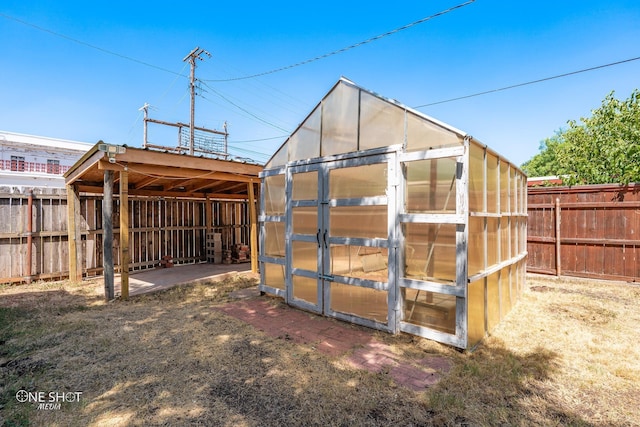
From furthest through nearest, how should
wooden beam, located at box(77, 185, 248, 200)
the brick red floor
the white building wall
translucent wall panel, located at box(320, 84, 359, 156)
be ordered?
the white building wall → wooden beam, located at box(77, 185, 248, 200) → translucent wall panel, located at box(320, 84, 359, 156) → the brick red floor

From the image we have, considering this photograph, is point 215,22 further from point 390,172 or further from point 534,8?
point 390,172

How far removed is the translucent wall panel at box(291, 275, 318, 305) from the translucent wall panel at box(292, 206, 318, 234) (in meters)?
0.80

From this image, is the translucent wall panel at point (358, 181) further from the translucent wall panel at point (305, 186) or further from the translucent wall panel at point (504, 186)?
the translucent wall panel at point (504, 186)

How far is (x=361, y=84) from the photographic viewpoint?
13.9 feet

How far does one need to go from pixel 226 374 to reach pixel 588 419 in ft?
10.00

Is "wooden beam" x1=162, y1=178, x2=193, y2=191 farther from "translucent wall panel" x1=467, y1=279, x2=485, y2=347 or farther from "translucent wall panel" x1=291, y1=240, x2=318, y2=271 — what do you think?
"translucent wall panel" x1=467, y1=279, x2=485, y2=347

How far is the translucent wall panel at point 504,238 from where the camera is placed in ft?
14.9

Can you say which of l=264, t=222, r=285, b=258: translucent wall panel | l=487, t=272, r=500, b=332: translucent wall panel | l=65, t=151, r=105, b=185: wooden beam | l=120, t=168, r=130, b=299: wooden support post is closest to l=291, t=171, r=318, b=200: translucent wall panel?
l=264, t=222, r=285, b=258: translucent wall panel

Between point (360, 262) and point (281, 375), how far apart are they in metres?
1.88

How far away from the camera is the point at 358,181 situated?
4.28m

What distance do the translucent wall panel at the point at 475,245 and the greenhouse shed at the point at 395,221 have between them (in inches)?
0.5

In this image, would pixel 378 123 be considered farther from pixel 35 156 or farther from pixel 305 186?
pixel 35 156

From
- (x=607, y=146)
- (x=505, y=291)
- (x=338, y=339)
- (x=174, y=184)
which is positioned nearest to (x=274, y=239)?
(x=338, y=339)

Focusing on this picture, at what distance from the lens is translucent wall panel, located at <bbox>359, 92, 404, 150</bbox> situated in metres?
3.90
